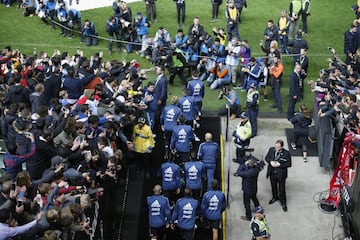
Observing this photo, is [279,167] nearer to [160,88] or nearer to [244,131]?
[244,131]

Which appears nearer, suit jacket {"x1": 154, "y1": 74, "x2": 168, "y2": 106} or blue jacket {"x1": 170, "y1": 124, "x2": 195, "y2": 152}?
blue jacket {"x1": 170, "y1": 124, "x2": 195, "y2": 152}

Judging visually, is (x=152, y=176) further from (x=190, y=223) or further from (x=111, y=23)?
(x=111, y=23)

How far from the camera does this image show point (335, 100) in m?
16.4

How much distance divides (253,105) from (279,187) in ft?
9.74

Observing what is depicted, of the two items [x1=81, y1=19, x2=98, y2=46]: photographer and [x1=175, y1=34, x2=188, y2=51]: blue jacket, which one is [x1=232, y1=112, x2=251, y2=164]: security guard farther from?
[x1=81, y1=19, x2=98, y2=46]: photographer

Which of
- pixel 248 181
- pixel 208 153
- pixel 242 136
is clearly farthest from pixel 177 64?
pixel 248 181

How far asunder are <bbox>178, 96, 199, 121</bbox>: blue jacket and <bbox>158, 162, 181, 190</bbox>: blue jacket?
9.02 ft

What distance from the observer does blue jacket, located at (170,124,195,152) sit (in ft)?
50.3

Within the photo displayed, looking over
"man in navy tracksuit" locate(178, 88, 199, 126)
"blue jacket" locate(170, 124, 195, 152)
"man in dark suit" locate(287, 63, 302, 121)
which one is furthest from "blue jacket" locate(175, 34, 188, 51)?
"blue jacket" locate(170, 124, 195, 152)

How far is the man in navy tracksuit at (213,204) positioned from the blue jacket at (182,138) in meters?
2.06

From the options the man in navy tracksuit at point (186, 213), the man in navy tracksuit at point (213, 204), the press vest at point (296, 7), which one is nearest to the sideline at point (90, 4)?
the press vest at point (296, 7)

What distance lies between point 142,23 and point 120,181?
916cm

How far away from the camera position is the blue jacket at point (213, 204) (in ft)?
44.3

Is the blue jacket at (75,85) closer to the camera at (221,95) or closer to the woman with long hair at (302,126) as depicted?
the camera at (221,95)
